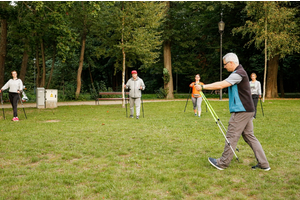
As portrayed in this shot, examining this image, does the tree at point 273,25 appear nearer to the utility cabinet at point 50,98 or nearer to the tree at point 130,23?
the tree at point 130,23

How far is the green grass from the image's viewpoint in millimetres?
4020

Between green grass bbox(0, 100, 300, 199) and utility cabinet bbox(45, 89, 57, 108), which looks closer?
green grass bbox(0, 100, 300, 199)

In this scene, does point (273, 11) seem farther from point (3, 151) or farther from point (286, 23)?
point (3, 151)

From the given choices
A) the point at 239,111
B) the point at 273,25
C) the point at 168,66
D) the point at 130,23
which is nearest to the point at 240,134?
the point at 239,111

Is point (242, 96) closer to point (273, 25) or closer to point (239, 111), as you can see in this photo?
point (239, 111)

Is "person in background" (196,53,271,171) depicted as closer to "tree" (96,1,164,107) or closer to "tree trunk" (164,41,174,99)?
"tree" (96,1,164,107)

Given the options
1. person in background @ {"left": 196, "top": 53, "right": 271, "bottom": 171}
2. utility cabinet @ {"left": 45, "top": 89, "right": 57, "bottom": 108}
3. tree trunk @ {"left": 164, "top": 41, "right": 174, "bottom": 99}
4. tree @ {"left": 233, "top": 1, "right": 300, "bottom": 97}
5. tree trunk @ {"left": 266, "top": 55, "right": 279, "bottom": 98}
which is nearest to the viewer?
person in background @ {"left": 196, "top": 53, "right": 271, "bottom": 171}

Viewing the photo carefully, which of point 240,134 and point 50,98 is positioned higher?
point 50,98

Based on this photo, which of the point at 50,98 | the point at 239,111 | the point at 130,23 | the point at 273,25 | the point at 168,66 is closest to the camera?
the point at 239,111

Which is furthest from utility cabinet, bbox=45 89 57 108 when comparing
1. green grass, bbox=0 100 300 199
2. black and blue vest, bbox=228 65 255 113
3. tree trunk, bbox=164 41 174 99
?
black and blue vest, bbox=228 65 255 113

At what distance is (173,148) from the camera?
6.67 m

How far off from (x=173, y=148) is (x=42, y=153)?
2.96m

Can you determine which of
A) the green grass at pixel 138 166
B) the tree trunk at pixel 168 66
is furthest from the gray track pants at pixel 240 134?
the tree trunk at pixel 168 66

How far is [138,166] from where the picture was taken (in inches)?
207
